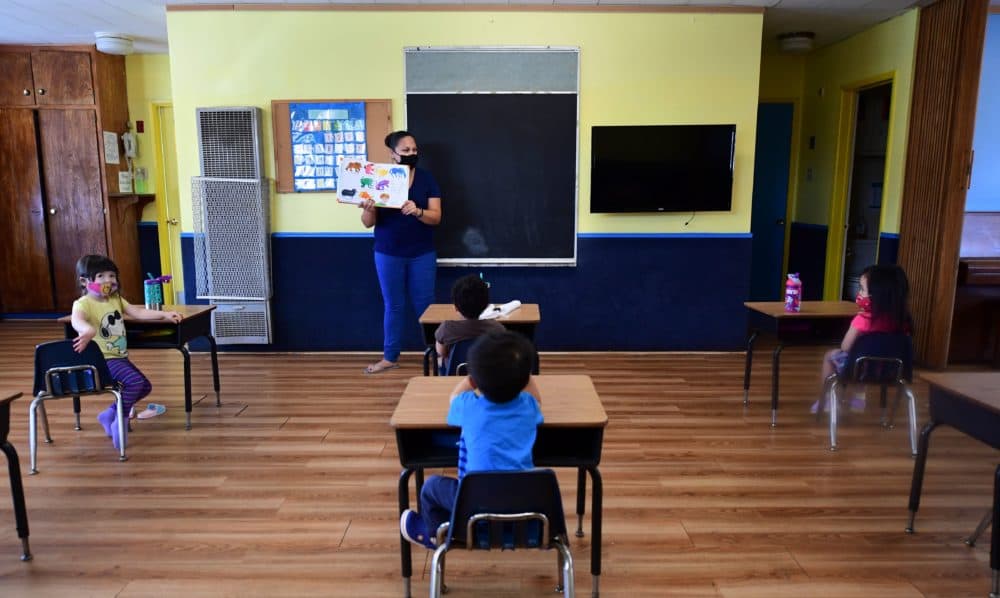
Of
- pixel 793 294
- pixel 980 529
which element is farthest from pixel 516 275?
pixel 980 529

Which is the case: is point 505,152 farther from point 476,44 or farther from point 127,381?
point 127,381

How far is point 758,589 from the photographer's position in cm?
231

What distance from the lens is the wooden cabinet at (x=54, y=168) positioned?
6.80m

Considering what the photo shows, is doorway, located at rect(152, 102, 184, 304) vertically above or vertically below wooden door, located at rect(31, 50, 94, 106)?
below

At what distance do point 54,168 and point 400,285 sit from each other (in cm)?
454

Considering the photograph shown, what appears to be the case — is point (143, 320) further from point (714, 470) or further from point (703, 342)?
point (703, 342)

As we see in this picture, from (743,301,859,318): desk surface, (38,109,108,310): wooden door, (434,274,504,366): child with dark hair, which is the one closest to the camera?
(434,274,504,366): child with dark hair

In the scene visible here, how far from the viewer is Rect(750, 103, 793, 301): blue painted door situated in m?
7.01

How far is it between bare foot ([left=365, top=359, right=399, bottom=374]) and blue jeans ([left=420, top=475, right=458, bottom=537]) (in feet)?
10.6

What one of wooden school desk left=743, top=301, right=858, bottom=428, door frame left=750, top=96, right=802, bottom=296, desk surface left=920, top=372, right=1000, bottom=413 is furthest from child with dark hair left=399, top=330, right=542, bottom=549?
door frame left=750, top=96, right=802, bottom=296

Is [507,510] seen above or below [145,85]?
below

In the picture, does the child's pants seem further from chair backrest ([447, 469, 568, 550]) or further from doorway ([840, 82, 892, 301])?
doorway ([840, 82, 892, 301])

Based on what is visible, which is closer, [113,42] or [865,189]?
[113,42]

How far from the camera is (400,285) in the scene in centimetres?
509
